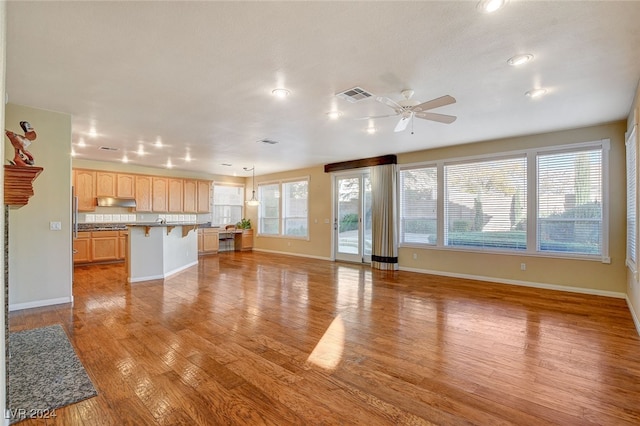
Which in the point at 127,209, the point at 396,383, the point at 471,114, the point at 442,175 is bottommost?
the point at 396,383

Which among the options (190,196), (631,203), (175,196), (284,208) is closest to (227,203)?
(190,196)

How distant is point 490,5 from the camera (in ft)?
6.77

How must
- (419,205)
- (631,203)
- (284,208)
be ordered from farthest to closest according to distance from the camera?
(284,208) → (419,205) → (631,203)

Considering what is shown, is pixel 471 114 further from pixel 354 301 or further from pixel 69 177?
pixel 69 177

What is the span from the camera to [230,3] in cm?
212

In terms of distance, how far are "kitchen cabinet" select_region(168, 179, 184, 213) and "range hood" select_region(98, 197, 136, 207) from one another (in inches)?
38.3

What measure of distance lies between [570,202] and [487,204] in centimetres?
123

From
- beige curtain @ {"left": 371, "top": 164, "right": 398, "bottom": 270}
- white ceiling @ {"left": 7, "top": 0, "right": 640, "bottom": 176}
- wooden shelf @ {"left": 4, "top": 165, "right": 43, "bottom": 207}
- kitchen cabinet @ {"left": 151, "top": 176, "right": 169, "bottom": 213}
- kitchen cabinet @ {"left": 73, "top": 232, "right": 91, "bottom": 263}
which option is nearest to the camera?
wooden shelf @ {"left": 4, "top": 165, "right": 43, "bottom": 207}

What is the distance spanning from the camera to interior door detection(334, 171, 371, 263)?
7.93m

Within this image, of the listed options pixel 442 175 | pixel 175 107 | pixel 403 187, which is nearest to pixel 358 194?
pixel 403 187

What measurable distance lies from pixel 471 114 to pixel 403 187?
2.99m

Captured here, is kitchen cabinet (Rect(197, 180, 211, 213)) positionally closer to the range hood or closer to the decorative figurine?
the range hood

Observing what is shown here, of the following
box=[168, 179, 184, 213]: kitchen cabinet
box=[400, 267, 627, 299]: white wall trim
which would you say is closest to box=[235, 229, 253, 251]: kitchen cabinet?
box=[168, 179, 184, 213]: kitchen cabinet

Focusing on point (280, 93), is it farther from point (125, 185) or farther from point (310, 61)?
point (125, 185)
